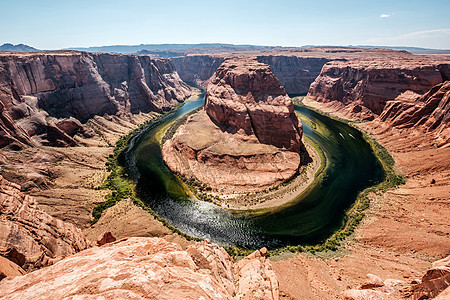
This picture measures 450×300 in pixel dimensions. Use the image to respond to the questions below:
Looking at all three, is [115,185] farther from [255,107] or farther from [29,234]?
[255,107]

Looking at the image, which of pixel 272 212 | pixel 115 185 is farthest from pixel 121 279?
pixel 115 185

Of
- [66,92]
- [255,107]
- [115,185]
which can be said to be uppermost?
[66,92]

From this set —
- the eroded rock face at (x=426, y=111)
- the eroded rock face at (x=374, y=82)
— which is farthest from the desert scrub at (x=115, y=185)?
the eroded rock face at (x=374, y=82)

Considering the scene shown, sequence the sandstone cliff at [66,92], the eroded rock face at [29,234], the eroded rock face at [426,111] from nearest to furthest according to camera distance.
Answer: the eroded rock face at [29,234] → the sandstone cliff at [66,92] → the eroded rock face at [426,111]

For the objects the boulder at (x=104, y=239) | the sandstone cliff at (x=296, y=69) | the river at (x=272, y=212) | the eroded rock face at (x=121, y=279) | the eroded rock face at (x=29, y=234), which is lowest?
the river at (x=272, y=212)

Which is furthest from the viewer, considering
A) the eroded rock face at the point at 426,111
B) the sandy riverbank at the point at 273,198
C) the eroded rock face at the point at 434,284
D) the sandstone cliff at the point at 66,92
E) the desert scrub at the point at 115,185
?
the eroded rock face at the point at 426,111

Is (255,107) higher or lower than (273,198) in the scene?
higher

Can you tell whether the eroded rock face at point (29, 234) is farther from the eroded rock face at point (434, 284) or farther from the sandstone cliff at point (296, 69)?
the sandstone cliff at point (296, 69)
